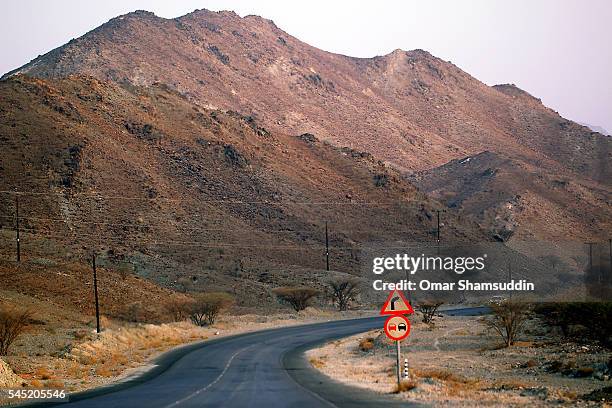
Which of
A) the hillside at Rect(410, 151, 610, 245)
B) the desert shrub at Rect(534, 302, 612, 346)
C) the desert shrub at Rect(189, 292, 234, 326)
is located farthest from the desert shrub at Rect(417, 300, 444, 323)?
the hillside at Rect(410, 151, 610, 245)

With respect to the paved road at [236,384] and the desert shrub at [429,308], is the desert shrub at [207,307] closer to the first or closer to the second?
the desert shrub at [429,308]

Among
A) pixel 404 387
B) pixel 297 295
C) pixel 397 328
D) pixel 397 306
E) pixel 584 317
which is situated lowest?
pixel 404 387

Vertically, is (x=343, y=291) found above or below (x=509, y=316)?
above

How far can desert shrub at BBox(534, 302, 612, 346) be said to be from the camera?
33312 millimetres

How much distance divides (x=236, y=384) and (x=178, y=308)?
139ft

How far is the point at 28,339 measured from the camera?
46188 millimetres

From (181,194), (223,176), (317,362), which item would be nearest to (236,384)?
(317,362)

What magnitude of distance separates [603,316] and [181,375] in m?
17.4

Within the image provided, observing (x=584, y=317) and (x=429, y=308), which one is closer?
(x=584, y=317)

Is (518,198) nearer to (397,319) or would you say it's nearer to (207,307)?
(207,307)

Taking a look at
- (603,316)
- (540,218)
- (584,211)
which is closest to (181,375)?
(603,316)

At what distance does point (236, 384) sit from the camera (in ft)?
87.1

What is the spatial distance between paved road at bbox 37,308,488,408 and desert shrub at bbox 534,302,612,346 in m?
12.4

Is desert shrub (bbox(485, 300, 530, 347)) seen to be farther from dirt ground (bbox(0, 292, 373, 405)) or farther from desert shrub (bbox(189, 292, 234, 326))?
desert shrub (bbox(189, 292, 234, 326))
